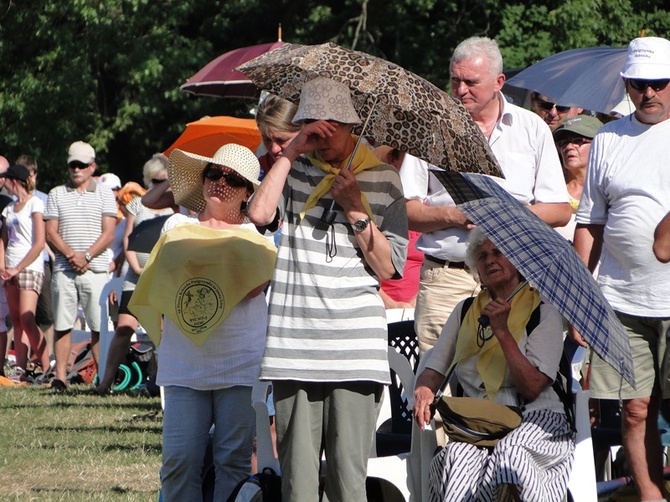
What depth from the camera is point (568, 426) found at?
500 cm

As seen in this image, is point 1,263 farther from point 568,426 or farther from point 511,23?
point 511,23

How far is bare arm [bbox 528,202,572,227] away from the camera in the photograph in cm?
587

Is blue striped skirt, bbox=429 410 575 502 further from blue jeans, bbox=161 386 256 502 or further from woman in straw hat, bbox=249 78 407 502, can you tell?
blue jeans, bbox=161 386 256 502

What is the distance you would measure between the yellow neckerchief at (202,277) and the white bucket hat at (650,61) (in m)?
1.85

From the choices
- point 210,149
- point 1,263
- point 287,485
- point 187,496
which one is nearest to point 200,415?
point 187,496

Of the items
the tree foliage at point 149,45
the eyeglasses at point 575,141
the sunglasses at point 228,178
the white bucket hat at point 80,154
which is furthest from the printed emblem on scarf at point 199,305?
the tree foliage at point 149,45

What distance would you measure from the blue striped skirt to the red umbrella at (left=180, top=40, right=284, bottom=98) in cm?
909

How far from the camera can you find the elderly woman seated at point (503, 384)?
15.7ft

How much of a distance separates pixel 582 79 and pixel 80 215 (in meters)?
5.92

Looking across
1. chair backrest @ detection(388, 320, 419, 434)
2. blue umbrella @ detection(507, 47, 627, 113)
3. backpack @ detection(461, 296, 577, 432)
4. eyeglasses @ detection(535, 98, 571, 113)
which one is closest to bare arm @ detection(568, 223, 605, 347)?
chair backrest @ detection(388, 320, 419, 434)

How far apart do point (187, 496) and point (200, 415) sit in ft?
1.10

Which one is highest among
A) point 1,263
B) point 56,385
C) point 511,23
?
point 511,23

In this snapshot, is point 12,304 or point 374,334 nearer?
point 374,334

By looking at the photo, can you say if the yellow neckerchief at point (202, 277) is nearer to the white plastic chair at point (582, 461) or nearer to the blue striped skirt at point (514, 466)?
the blue striped skirt at point (514, 466)
